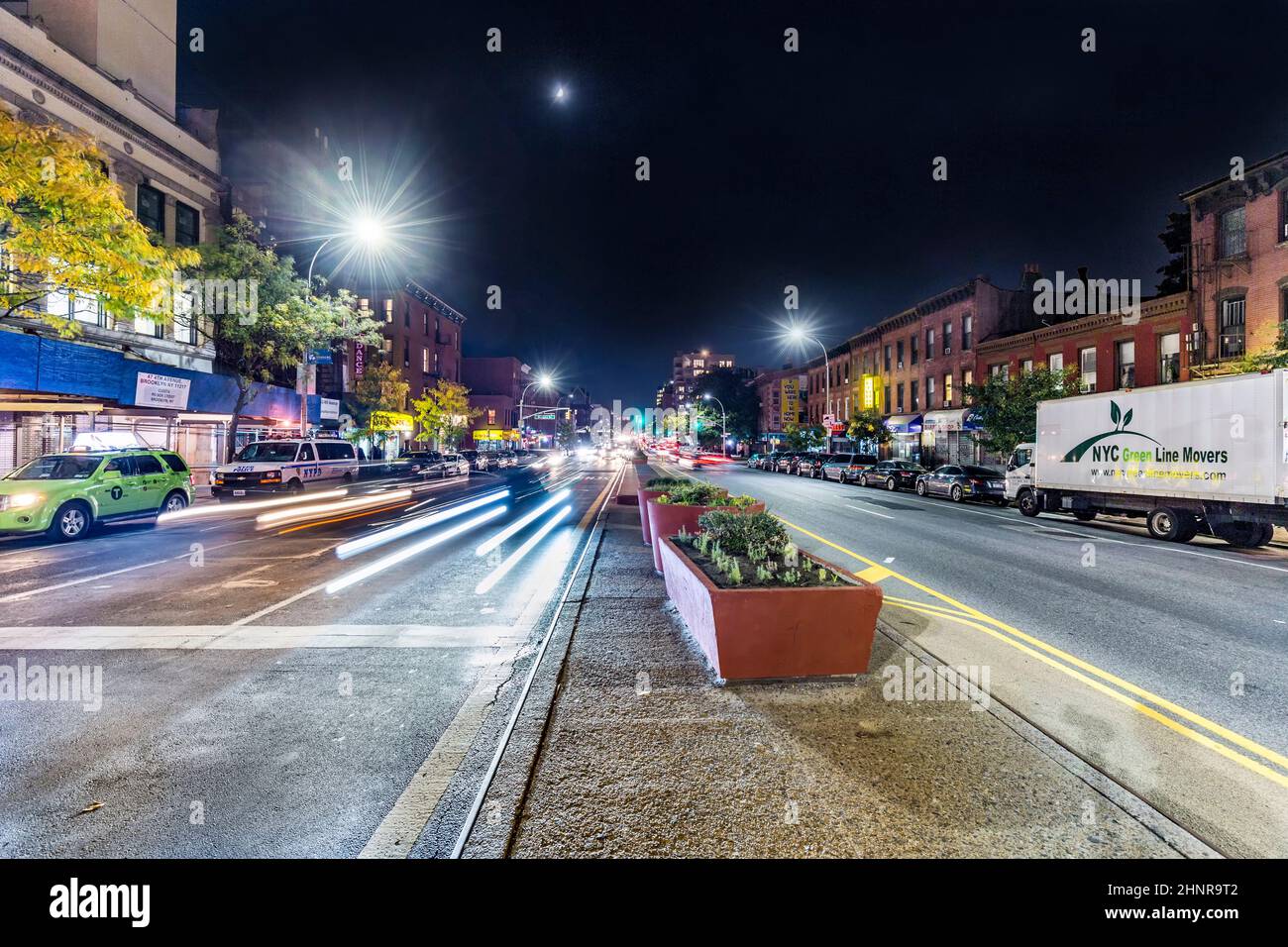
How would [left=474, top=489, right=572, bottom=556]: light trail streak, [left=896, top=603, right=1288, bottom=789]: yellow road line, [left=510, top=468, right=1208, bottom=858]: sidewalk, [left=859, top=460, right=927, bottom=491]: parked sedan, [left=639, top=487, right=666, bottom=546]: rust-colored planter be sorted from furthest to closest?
[left=859, top=460, right=927, bottom=491]: parked sedan < [left=474, top=489, right=572, bottom=556]: light trail streak < [left=639, top=487, right=666, bottom=546]: rust-colored planter < [left=896, top=603, right=1288, bottom=789]: yellow road line < [left=510, top=468, right=1208, bottom=858]: sidewalk

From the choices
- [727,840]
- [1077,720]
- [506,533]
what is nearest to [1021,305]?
[506,533]

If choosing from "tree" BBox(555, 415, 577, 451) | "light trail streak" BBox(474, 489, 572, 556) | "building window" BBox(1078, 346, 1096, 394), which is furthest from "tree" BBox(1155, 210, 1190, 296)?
"tree" BBox(555, 415, 577, 451)

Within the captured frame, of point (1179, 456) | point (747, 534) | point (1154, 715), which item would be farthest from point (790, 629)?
point (1179, 456)

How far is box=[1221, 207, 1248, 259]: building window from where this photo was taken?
74.9 ft

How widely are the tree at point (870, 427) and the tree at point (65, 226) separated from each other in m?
39.7

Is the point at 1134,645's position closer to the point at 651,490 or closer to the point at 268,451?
the point at 651,490

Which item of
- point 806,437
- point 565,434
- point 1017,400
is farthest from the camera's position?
point 565,434

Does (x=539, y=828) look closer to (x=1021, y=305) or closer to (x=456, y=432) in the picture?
(x=1021, y=305)

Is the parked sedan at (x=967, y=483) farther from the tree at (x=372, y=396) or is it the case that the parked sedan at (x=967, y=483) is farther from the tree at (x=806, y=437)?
the tree at (x=372, y=396)

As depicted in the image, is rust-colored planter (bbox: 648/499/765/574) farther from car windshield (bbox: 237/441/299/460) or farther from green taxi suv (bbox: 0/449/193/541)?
car windshield (bbox: 237/441/299/460)

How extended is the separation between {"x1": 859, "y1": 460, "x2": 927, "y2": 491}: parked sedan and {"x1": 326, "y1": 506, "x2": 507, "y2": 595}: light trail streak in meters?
22.5

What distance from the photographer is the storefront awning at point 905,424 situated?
1651 inches

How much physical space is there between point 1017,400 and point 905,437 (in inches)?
797

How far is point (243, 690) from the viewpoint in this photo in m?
5.00
